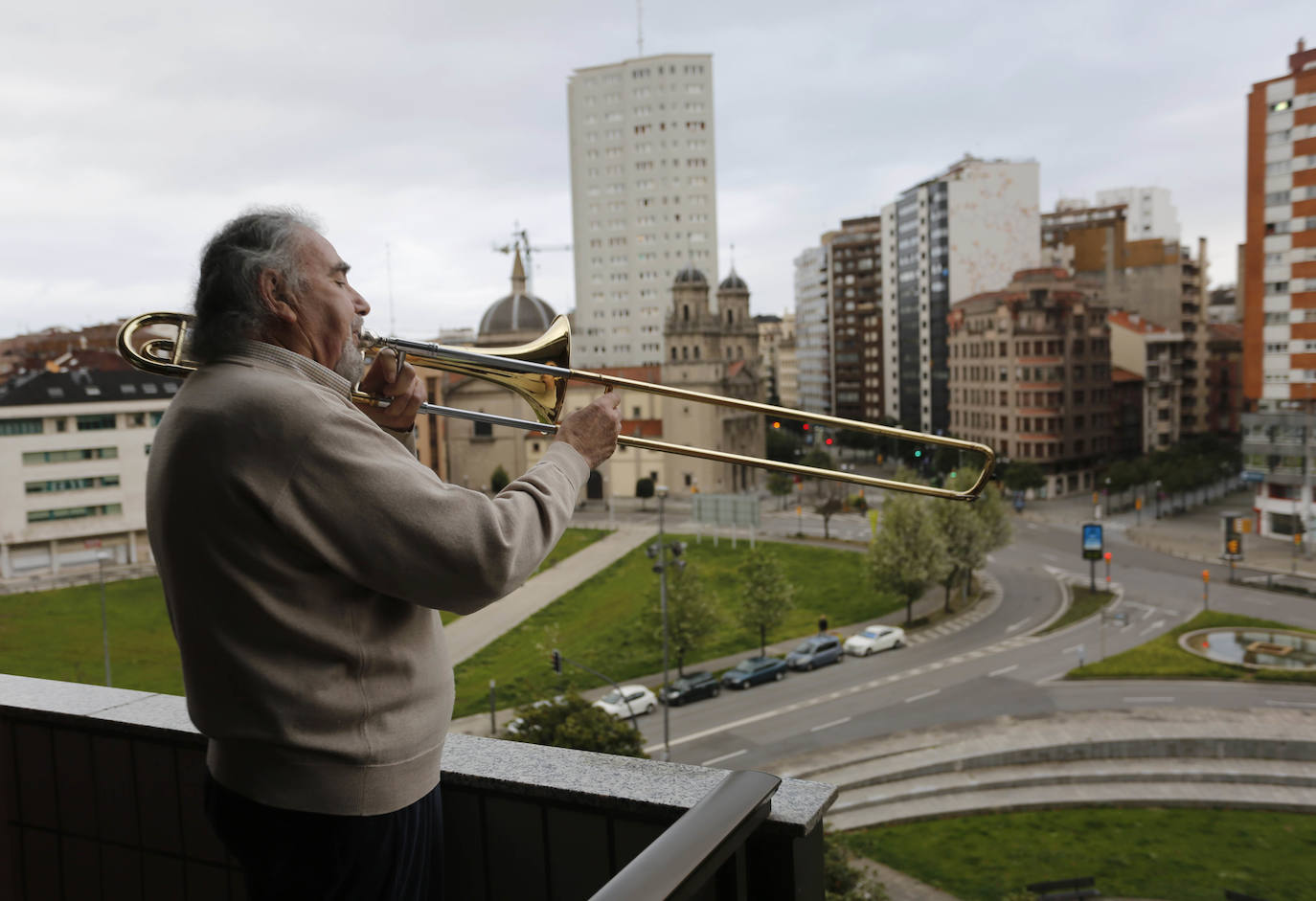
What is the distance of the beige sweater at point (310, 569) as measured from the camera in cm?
117

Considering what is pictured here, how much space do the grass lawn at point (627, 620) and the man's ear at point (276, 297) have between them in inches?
557

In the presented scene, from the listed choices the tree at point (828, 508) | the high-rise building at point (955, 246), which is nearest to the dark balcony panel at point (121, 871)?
the tree at point (828, 508)

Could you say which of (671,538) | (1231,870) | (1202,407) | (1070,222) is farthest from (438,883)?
(1070,222)

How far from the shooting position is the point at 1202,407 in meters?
43.5

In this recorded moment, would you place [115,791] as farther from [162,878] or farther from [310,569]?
[310,569]

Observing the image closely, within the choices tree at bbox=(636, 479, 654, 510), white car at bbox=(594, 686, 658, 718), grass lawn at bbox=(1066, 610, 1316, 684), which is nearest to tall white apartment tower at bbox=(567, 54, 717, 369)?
tree at bbox=(636, 479, 654, 510)

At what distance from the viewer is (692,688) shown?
55.4 ft

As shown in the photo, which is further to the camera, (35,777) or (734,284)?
(734,284)

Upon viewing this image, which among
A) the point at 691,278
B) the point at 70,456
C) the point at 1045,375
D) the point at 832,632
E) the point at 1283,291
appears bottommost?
the point at 832,632

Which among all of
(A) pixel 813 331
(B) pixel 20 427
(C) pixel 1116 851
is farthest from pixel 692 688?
(A) pixel 813 331

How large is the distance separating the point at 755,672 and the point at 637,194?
4027 cm

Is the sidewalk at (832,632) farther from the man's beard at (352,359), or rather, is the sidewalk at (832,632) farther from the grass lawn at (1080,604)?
the man's beard at (352,359)

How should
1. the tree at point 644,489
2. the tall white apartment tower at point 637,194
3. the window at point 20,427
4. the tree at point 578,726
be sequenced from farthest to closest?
the tall white apartment tower at point 637,194 → the tree at point 644,489 → the window at point 20,427 → the tree at point 578,726

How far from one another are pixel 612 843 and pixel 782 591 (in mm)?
18240
